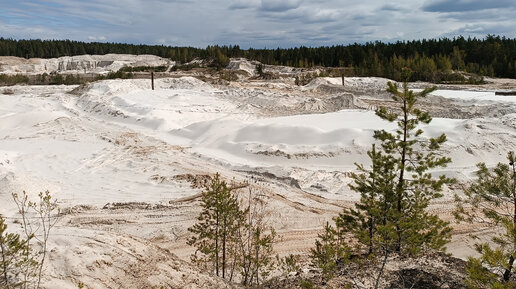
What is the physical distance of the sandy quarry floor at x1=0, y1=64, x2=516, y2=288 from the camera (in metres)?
8.91

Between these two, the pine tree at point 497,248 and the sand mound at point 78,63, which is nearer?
the pine tree at point 497,248

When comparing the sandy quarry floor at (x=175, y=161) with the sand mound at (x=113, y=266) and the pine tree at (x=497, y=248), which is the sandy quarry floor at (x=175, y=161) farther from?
the pine tree at (x=497, y=248)

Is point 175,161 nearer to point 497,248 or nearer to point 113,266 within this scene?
point 113,266

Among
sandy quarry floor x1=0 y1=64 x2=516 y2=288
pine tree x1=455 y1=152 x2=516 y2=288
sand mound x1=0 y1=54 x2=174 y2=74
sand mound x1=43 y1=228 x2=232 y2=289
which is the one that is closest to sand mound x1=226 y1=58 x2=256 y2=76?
sand mound x1=0 y1=54 x2=174 y2=74

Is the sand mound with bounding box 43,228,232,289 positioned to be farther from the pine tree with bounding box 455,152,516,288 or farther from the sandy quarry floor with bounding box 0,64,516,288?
the pine tree with bounding box 455,152,516,288

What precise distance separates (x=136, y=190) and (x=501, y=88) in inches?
1469

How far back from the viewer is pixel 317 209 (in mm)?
14406

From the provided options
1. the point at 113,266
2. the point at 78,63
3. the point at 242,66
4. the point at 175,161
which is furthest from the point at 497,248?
the point at 78,63

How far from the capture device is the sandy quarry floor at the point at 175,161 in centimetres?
891

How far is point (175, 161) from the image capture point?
19.4m

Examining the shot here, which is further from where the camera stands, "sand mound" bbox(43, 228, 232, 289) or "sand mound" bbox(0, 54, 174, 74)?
"sand mound" bbox(0, 54, 174, 74)

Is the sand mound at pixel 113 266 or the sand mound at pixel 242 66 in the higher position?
the sand mound at pixel 242 66

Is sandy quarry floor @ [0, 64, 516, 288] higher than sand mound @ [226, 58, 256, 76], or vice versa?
sand mound @ [226, 58, 256, 76]

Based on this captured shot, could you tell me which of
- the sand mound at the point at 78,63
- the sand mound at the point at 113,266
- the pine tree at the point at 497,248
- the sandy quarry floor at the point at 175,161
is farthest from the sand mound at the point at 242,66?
the pine tree at the point at 497,248
